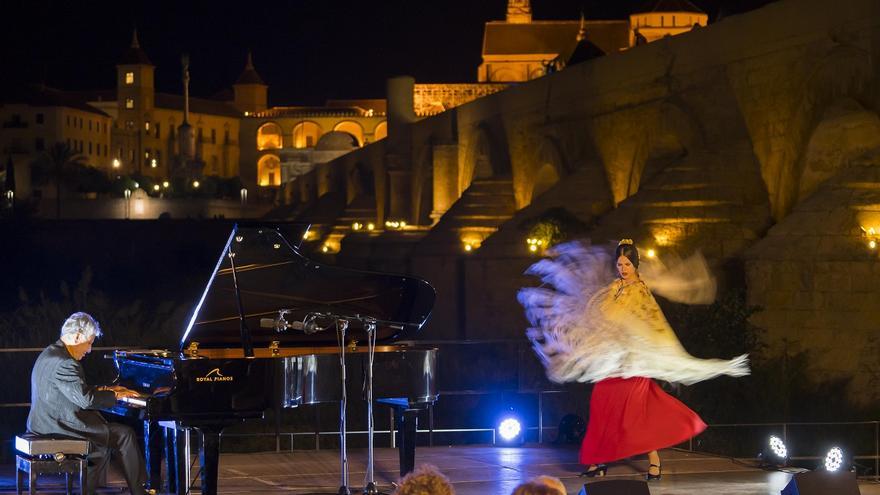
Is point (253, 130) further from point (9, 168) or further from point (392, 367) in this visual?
point (392, 367)

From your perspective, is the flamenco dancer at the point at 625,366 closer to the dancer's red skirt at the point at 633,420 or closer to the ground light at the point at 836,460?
the dancer's red skirt at the point at 633,420

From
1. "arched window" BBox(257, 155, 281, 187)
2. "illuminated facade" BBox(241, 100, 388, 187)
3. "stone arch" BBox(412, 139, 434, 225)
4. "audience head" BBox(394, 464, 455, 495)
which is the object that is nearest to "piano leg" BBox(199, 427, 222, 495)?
"audience head" BBox(394, 464, 455, 495)

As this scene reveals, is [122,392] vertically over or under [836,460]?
over

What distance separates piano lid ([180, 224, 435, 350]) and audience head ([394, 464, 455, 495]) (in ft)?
12.4

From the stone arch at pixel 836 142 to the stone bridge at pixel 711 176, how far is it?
0.08 feet

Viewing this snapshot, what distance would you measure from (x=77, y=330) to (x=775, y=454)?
13.9ft

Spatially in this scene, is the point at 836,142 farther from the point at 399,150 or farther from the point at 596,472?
the point at 399,150

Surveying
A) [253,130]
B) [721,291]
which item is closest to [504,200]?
[721,291]

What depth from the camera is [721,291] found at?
1970 cm

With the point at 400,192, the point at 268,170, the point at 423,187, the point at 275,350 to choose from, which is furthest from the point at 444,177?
the point at 268,170

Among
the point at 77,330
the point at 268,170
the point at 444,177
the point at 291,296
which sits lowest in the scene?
the point at 77,330

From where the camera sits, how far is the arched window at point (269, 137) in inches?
4491

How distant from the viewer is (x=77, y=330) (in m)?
7.52

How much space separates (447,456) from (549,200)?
61.5 ft
